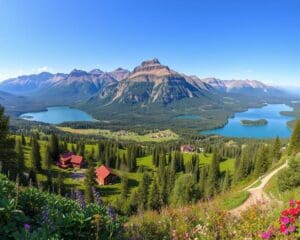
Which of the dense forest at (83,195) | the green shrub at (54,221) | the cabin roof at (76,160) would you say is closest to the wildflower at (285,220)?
the dense forest at (83,195)

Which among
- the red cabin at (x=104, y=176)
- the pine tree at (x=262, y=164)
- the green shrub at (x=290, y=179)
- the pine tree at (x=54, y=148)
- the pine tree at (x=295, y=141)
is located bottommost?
the red cabin at (x=104, y=176)

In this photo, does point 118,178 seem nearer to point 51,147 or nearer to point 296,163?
point 51,147

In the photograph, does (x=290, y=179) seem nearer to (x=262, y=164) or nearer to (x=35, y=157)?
(x=262, y=164)

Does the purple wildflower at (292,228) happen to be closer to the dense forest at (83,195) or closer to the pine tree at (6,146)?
the dense forest at (83,195)

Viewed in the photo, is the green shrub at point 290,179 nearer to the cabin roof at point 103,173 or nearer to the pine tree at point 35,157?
the pine tree at point 35,157

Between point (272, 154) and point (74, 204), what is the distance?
61.9 m

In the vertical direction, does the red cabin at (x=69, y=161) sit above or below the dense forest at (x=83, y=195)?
below

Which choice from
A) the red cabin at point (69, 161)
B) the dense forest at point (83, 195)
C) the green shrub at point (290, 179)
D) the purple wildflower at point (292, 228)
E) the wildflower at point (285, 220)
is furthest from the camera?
the red cabin at point (69, 161)

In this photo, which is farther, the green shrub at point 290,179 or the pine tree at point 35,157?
the pine tree at point 35,157

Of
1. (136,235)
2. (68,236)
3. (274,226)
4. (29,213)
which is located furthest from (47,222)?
(274,226)

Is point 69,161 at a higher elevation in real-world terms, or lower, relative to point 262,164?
lower

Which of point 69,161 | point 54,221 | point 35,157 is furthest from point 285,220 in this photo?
point 69,161

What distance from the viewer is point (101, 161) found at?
95375 mm

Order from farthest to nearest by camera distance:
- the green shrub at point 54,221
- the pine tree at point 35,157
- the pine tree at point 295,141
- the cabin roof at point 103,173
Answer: the cabin roof at point 103,173 → the pine tree at point 35,157 → the pine tree at point 295,141 → the green shrub at point 54,221
